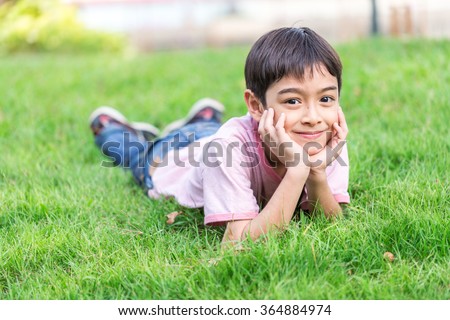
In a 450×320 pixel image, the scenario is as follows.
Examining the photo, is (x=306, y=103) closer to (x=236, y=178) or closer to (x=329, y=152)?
(x=329, y=152)

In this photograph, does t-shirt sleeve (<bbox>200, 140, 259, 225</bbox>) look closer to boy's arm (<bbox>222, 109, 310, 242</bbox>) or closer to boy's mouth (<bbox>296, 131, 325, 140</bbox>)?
boy's arm (<bbox>222, 109, 310, 242</bbox>)

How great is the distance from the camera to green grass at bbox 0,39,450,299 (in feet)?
6.87

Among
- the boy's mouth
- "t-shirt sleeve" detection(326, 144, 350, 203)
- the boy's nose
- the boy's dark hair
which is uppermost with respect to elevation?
the boy's dark hair

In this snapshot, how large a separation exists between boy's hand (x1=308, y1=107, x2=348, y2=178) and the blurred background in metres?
11.7

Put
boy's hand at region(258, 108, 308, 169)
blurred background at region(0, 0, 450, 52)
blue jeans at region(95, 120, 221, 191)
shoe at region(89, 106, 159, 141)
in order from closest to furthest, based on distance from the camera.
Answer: boy's hand at region(258, 108, 308, 169), blue jeans at region(95, 120, 221, 191), shoe at region(89, 106, 159, 141), blurred background at region(0, 0, 450, 52)

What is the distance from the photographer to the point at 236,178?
8.16ft

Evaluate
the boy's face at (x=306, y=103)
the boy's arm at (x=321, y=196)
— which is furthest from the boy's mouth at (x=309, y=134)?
the boy's arm at (x=321, y=196)

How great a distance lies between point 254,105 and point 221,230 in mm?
525

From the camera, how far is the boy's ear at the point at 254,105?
256 cm

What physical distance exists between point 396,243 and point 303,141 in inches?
20.3

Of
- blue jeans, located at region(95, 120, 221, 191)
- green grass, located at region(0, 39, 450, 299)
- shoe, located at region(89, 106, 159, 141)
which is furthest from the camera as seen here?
shoe, located at region(89, 106, 159, 141)

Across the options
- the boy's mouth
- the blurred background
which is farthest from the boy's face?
the blurred background
